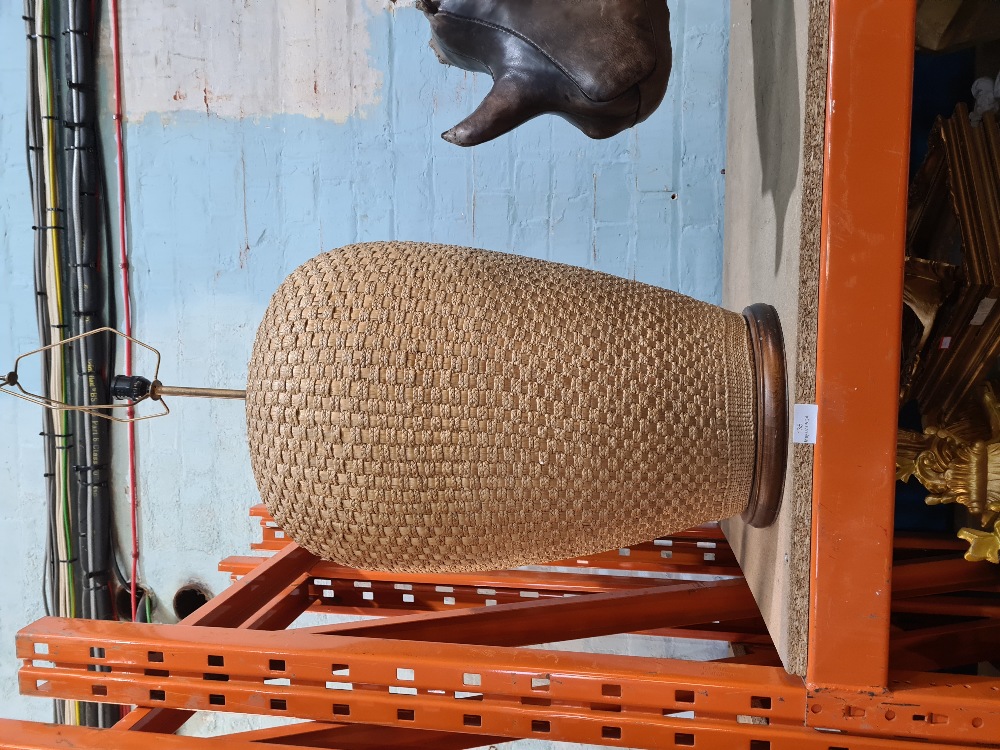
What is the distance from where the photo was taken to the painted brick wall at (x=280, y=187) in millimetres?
1257

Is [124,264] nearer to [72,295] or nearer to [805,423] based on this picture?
[72,295]

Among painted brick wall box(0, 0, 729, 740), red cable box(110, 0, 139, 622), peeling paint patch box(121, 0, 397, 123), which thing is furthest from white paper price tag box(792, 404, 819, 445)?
red cable box(110, 0, 139, 622)

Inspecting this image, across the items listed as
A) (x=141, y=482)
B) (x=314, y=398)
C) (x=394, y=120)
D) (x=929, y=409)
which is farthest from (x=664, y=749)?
(x=141, y=482)

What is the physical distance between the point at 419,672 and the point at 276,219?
0.98 meters

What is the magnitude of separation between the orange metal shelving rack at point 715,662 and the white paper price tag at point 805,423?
0.04 ft

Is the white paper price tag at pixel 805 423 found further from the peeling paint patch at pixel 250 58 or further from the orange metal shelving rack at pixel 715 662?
the peeling paint patch at pixel 250 58

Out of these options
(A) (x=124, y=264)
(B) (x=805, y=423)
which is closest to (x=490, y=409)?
(B) (x=805, y=423)

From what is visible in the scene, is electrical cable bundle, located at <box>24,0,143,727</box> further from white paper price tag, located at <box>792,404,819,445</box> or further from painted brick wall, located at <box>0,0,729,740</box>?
white paper price tag, located at <box>792,404,819,445</box>

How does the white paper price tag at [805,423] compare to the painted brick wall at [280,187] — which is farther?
the painted brick wall at [280,187]

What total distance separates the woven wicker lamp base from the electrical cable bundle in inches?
37.7

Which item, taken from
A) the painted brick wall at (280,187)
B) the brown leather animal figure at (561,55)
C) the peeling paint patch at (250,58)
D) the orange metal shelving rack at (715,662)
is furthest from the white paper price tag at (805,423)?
the peeling paint patch at (250,58)

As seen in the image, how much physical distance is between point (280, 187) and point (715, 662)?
1.10 m

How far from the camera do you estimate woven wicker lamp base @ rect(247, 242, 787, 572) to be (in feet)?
1.94

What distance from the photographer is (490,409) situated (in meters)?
0.59
